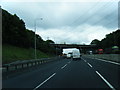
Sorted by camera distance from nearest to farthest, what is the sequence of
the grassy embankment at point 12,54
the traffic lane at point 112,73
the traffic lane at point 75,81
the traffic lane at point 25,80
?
the traffic lane at point 75,81
the traffic lane at point 25,80
the traffic lane at point 112,73
the grassy embankment at point 12,54

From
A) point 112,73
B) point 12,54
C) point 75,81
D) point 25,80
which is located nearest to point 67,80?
point 75,81

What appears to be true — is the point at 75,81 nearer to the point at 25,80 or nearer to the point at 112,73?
the point at 25,80

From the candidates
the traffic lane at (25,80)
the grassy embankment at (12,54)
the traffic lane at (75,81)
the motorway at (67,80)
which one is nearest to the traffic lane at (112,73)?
the motorway at (67,80)

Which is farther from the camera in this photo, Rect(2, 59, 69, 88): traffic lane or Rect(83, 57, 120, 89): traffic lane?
Rect(83, 57, 120, 89): traffic lane

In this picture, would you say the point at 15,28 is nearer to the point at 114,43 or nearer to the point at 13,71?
the point at 13,71

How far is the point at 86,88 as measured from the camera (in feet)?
33.6

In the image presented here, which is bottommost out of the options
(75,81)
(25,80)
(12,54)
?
(25,80)

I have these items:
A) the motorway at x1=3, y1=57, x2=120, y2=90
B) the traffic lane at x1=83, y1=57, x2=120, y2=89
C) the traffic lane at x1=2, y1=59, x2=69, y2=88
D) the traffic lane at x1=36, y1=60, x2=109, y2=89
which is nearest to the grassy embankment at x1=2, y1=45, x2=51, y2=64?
the traffic lane at x1=83, y1=57, x2=120, y2=89

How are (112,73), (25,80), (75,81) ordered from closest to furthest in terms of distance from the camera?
(75,81)
(25,80)
(112,73)

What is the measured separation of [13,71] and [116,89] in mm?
12650

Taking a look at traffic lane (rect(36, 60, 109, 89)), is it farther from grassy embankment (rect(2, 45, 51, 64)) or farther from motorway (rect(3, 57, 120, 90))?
grassy embankment (rect(2, 45, 51, 64))

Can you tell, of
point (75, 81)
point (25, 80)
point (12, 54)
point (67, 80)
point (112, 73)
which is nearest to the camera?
point (75, 81)

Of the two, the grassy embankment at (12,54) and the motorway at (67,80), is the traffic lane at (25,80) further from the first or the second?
the grassy embankment at (12,54)

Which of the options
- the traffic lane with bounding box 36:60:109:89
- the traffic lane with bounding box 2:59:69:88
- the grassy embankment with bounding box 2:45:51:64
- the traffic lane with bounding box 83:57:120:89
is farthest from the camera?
the grassy embankment with bounding box 2:45:51:64
